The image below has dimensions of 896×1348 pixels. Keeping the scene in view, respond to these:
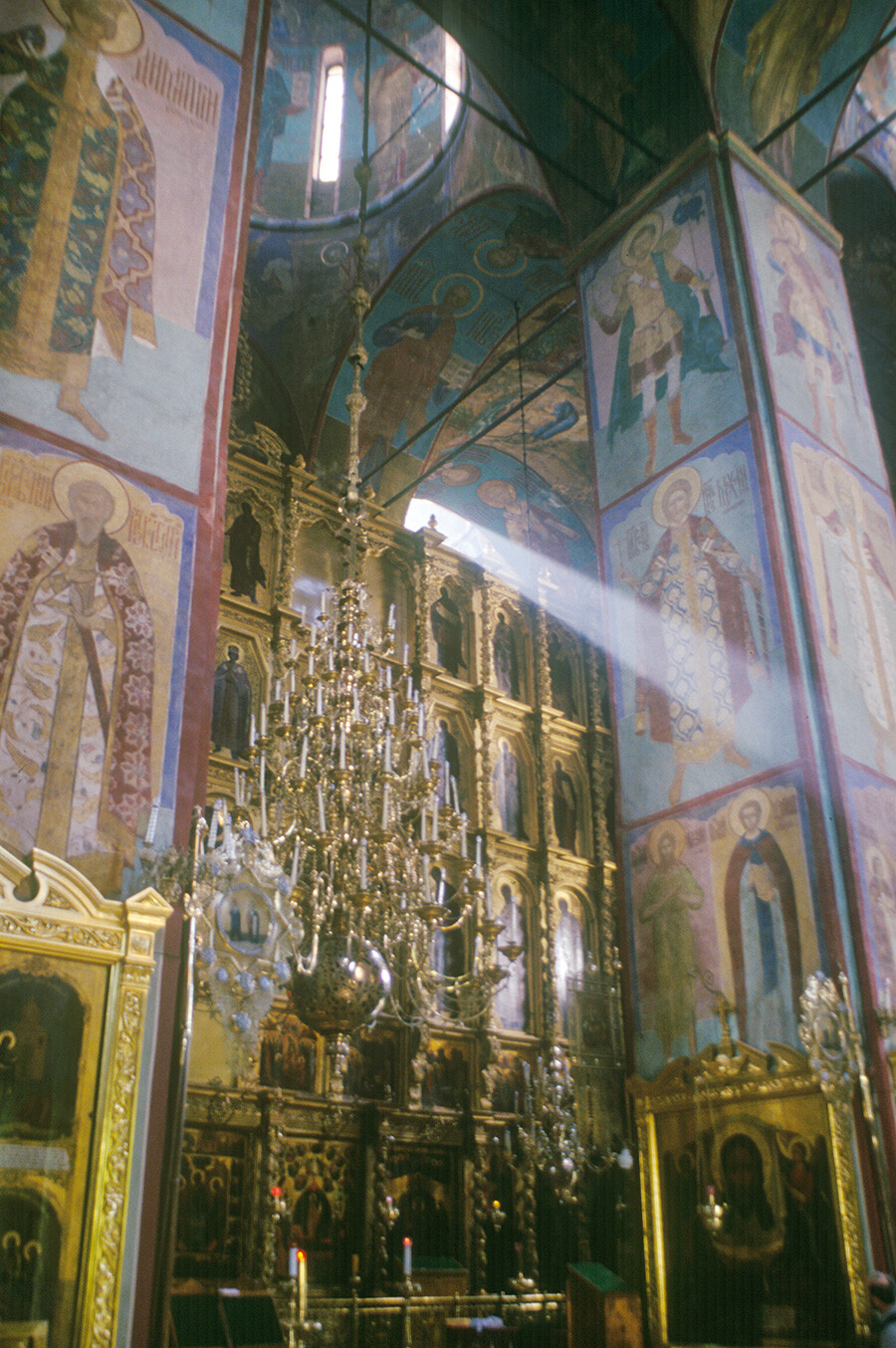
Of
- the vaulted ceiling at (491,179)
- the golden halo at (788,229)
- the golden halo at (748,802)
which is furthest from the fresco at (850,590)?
the vaulted ceiling at (491,179)

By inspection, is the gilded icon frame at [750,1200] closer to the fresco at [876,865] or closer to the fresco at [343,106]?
the fresco at [876,865]

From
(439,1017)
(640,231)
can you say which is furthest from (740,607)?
(439,1017)

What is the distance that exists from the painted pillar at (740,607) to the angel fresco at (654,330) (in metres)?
0.02

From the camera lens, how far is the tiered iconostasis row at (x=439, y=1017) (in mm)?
9766

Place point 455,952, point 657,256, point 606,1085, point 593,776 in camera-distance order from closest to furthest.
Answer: point 657,256 < point 455,952 < point 606,1085 < point 593,776

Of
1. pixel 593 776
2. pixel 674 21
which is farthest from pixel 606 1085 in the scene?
pixel 674 21

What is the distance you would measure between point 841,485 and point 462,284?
19.3 feet

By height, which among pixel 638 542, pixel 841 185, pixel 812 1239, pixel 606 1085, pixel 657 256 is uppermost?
pixel 841 185

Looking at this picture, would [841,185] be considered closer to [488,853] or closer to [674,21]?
[674,21]

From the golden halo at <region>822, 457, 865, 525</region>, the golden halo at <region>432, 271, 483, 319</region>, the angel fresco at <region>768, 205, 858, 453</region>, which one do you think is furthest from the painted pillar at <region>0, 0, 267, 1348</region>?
the golden halo at <region>432, 271, 483, 319</region>

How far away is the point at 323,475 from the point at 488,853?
506 centimetres

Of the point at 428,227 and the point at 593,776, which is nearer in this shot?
the point at 428,227

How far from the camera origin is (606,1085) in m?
13.2

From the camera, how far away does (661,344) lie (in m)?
9.51
